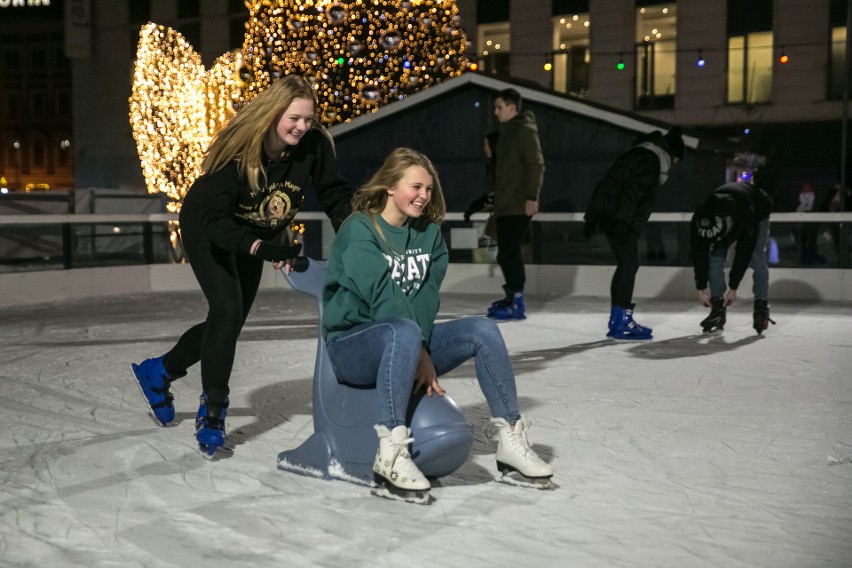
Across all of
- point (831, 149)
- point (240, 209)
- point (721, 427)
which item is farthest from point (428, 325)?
point (831, 149)

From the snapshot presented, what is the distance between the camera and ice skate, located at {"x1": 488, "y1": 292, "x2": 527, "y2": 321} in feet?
31.3

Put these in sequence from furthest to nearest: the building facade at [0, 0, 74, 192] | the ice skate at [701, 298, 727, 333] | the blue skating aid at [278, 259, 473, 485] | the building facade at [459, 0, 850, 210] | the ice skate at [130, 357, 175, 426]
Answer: the building facade at [0, 0, 74, 192] < the building facade at [459, 0, 850, 210] < the ice skate at [701, 298, 727, 333] < the ice skate at [130, 357, 175, 426] < the blue skating aid at [278, 259, 473, 485]

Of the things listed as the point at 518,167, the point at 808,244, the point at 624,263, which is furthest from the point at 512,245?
the point at 808,244

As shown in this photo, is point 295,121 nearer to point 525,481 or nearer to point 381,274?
point 381,274

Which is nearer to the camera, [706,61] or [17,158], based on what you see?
[706,61]

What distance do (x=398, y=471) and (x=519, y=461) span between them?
1.50 feet

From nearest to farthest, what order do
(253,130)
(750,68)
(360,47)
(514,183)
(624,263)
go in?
1. (253,130)
2. (624,263)
3. (514,183)
4. (360,47)
5. (750,68)

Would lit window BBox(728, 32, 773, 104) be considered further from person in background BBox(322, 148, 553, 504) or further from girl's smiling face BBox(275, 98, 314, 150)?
person in background BBox(322, 148, 553, 504)

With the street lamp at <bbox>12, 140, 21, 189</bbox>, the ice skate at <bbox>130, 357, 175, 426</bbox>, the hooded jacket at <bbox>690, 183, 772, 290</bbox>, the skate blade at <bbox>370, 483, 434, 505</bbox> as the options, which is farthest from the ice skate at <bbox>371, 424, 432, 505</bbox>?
the street lamp at <bbox>12, 140, 21, 189</bbox>

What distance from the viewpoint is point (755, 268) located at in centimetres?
854

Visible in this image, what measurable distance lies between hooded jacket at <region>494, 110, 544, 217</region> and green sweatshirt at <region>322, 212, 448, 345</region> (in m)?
5.49

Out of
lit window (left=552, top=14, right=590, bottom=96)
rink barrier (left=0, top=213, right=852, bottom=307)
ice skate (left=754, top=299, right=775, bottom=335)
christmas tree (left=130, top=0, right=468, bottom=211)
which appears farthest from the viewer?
lit window (left=552, top=14, right=590, bottom=96)

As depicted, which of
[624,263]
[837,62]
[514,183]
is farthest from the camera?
[837,62]

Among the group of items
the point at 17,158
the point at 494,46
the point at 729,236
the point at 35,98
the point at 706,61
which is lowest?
the point at 729,236
